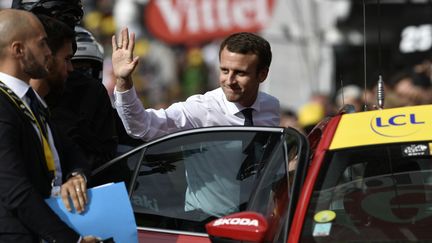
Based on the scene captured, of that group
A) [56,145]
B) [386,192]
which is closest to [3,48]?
[56,145]

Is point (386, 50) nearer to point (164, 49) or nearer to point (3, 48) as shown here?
point (164, 49)

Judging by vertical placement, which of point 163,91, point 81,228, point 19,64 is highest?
point 19,64

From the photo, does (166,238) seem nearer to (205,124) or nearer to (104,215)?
(104,215)

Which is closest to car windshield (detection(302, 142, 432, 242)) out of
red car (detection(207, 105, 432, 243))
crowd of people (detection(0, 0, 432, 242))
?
red car (detection(207, 105, 432, 243))

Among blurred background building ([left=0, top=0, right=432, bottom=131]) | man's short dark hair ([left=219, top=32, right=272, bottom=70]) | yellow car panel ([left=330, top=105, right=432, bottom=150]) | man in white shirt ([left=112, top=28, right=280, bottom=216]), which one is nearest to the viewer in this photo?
yellow car panel ([left=330, top=105, right=432, bottom=150])

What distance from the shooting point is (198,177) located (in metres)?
5.45

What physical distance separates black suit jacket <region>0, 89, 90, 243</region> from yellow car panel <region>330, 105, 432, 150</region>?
1236 millimetres

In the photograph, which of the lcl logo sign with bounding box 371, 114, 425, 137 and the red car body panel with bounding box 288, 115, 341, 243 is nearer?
the red car body panel with bounding box 288, 115, 341, 243

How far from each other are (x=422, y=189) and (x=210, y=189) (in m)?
1.11

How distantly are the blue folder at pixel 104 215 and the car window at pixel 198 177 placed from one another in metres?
→ 0.76

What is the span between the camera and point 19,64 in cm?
446

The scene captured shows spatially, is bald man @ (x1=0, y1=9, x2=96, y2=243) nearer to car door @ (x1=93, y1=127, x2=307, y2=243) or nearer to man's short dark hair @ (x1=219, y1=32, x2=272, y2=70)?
car door @ (x1=93, y1=127, x2=307, y2=243)

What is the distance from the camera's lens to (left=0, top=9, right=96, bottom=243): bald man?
4.24 m

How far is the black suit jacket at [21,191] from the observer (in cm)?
423
